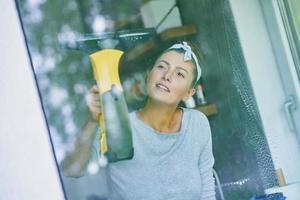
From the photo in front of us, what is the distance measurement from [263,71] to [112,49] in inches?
23.3

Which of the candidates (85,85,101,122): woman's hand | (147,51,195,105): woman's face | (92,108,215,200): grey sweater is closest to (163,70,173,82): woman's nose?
(147,51,195,105): woman's face

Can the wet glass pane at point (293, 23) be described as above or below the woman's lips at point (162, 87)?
above

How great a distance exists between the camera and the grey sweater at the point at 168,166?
1246 mm

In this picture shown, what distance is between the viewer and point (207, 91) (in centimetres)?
141

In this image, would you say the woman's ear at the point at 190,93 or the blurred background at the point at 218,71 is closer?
the blurred background at the point at 218,71

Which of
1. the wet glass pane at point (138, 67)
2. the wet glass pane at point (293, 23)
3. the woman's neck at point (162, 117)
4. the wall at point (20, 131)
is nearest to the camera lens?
the wall at point (20, 131)

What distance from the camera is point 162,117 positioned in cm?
134

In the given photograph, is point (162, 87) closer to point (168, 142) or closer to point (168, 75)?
point (168, 75)

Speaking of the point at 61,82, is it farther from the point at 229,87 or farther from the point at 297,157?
the point at 297,157

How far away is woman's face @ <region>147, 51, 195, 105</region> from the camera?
133 centimetres

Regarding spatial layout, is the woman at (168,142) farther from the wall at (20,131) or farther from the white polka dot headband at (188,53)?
the wall at (20,131)

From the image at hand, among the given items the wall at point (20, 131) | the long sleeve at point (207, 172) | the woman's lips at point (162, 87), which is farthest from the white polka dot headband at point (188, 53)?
the wall at point (20, 131)

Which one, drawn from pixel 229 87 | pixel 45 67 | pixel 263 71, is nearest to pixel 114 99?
pixel 45 67

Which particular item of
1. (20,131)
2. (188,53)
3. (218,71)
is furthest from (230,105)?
(20,131)
